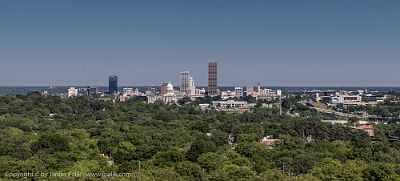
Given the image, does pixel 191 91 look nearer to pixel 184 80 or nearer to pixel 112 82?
pixel 184 80

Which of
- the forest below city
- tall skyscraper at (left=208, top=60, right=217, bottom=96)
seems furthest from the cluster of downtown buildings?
the forest below city

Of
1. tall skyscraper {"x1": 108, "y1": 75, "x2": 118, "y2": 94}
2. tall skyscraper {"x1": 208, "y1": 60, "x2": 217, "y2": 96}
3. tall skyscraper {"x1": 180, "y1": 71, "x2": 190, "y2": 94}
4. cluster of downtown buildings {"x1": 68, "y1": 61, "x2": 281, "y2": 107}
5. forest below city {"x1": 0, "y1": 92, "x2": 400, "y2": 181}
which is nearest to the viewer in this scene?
forest below city {"x1": 0, "y1": 92, "x2": 400, "y2": 181}

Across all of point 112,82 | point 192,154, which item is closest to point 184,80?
point 112,82

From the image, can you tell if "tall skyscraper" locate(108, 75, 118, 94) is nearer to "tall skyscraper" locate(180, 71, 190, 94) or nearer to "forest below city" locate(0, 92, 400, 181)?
"tall skyscraper" locate(180, 71, 190, 94)

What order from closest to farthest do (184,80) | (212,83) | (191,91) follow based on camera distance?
1. (191,91)
2. (212,83)
3. (184,80)

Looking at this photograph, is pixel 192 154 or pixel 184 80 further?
pixel 184 80

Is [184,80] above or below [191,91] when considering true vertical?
above

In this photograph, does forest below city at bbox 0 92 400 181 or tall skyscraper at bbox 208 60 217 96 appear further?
tall skyscraper at bbox 208 60 217 96

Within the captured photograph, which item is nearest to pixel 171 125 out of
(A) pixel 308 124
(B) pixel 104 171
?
(A) pixel 308 124

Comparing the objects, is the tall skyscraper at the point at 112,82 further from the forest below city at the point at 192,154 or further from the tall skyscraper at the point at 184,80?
the forest below city at the point at 192,154

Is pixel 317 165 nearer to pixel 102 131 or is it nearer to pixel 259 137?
pixel 259 137

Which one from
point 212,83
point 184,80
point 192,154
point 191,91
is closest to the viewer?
point 192,154

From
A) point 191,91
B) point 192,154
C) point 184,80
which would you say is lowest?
point 192,154
